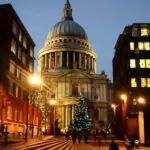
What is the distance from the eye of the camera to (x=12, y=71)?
57531 millimetres

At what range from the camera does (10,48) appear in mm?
56188

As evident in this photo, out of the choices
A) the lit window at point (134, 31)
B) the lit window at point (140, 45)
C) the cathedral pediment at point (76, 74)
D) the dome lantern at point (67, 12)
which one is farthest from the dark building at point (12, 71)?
the dome lantern at point (67, 12)

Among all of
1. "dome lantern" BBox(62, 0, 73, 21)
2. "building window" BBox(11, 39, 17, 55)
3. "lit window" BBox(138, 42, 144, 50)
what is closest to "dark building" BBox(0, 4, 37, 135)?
"building window" BBox(11, 39, 17, 55)

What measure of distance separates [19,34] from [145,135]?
3095cm

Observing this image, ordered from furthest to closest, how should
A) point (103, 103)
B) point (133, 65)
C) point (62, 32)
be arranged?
point (62, 32) < point (103, 103) < point (133, 65)

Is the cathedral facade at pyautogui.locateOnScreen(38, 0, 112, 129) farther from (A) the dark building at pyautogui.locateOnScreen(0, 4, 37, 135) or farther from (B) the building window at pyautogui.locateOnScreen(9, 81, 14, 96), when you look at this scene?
(B) the building window at pyautogui.locateOnScreen(9, 81, 14, 96)

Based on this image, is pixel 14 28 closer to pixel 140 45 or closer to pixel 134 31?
pixel 134 31

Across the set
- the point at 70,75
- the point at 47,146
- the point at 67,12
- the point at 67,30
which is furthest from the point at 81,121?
the point at 67,12

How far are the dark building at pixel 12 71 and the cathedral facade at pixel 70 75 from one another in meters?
35.7

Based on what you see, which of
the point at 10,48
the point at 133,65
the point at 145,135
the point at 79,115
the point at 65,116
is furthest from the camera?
the point at 65,116

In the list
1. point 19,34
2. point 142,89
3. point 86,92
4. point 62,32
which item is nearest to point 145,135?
point 142,89

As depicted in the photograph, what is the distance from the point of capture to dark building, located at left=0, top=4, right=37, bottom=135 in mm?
52562

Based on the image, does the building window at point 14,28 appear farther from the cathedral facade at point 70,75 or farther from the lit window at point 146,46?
the cathedral facade at point 70,75

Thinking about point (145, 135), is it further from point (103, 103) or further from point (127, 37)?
point (103, 103)
